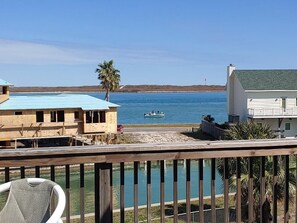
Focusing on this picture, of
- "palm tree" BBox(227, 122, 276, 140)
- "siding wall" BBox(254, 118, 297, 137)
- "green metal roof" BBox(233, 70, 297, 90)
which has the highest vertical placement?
"green metal roof" BBox(233, 70, 297, 90)

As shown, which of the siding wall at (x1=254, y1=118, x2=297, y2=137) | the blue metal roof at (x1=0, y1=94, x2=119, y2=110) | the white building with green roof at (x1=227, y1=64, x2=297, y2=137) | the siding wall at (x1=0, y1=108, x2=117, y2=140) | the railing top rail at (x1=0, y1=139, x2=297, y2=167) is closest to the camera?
the railing top rail at (x1=0, y1=139, x2=297, y2=167)

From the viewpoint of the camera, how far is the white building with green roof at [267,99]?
33125 mm

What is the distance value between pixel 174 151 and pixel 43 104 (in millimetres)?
26065

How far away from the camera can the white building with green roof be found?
33.1 metres

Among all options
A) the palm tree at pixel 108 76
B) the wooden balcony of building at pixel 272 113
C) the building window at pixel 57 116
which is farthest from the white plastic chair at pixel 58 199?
the palm tree at pixel 108 76

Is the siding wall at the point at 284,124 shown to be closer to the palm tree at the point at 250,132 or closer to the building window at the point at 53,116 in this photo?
the building window at the point at 53,116

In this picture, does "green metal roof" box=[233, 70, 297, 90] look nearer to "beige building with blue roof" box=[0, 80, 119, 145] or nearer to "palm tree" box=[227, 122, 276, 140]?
"beige building with blue roof" box=[0, 80, 119, 145]

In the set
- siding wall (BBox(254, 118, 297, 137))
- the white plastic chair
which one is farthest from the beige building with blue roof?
the white plastic chair

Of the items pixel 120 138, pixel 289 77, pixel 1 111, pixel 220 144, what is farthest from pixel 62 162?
pixel 289 77

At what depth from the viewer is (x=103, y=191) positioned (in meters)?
3.00

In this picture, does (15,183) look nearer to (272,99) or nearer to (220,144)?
(220,144)

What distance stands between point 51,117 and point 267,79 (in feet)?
59.5

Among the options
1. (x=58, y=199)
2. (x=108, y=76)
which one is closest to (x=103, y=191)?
(x=58, y=199)

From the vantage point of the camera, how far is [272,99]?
33.8m
